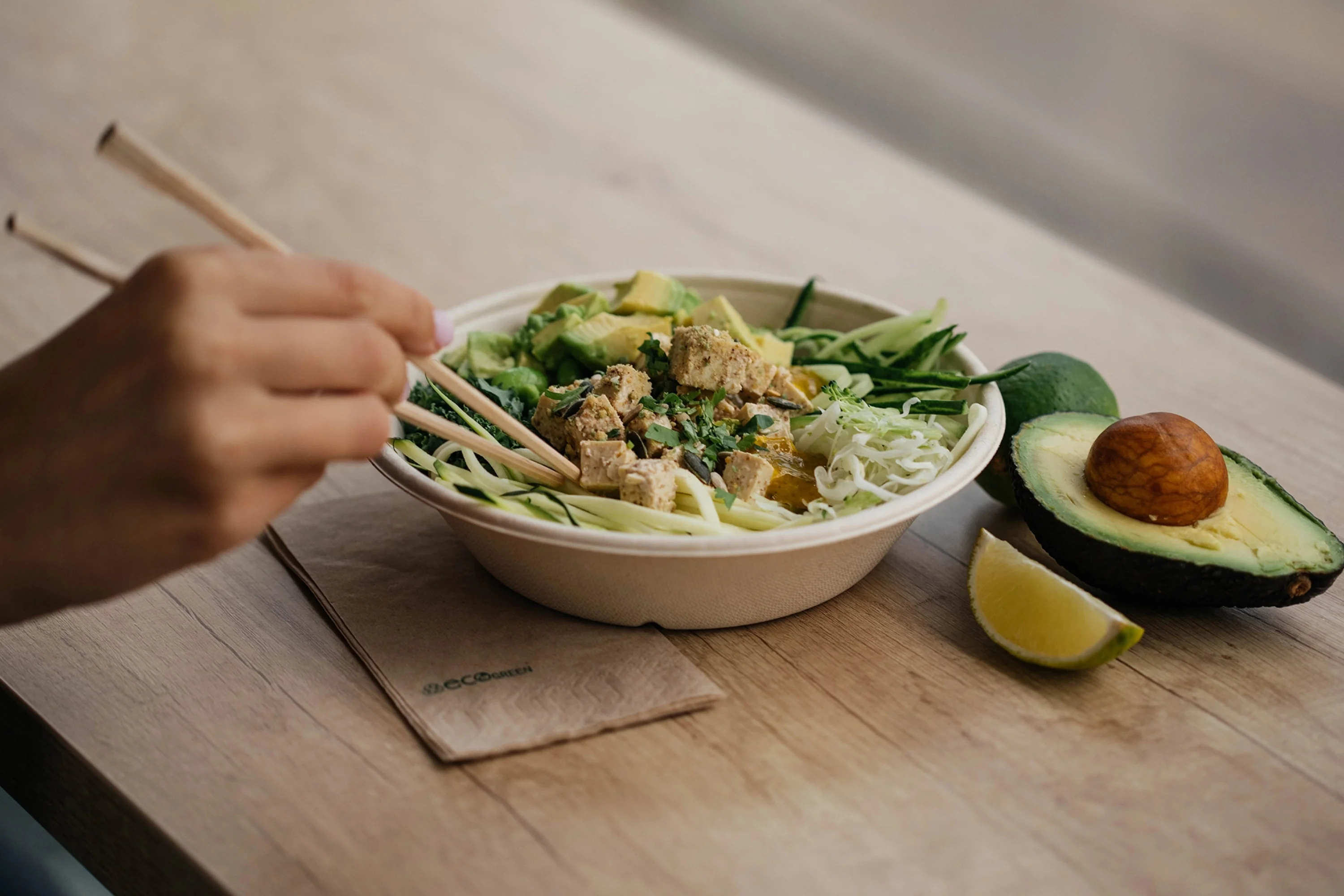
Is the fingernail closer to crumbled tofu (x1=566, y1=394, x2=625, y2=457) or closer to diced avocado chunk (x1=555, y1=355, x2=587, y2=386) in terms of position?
crumbled tofu (x1=566, y1=394, x2=625, y2=457)

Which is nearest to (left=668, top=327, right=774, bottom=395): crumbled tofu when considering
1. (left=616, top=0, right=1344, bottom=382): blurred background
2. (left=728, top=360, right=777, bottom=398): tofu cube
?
(left=728, top=360, right=777, bottom=398): tofu cube

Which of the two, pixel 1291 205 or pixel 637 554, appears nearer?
pixel 637 554

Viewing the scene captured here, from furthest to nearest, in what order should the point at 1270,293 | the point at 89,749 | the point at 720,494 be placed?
the point at 1270,293
the point at 720,494
the point at 89,749

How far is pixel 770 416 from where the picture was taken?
68.5 inches

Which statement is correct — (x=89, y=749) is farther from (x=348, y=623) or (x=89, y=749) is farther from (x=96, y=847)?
(x=348, y=623)

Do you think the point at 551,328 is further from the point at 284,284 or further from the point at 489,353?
the point at 284,284

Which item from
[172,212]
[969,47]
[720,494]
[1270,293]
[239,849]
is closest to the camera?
[239,849]

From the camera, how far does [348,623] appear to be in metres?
1.59

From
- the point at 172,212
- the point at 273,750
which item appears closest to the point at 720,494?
the point at 273,750

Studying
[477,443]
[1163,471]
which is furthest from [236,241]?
[1163,471]

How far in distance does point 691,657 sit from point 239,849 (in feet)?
2.02

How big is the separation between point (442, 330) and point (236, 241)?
0.77ft

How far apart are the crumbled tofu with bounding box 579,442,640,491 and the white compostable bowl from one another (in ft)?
0.32

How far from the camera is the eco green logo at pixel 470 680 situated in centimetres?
147
